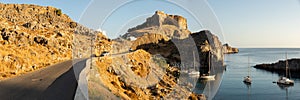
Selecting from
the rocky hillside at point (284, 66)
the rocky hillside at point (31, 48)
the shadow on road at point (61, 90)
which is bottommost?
the rocky hillside at point (284, 66)

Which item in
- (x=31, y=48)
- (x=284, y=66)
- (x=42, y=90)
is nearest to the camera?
(x=42, y=90)

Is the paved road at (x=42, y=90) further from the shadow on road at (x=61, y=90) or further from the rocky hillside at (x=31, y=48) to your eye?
the rocky hillside at (x=31, y=48)

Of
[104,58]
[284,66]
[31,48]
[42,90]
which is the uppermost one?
[31,48]

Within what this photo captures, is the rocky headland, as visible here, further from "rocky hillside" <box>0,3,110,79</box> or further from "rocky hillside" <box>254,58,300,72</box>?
"rocky hillside" <box>254,58,300,72</box>

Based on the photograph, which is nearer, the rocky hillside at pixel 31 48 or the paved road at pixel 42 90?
the paved road at pixel 42 90

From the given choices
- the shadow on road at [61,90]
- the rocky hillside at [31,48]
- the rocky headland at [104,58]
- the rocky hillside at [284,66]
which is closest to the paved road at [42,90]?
the shadow on road at [61,90]

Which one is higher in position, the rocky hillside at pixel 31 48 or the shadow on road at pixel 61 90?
the rocky hillside at pixel 31 48

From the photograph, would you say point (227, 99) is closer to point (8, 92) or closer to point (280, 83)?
point (280, 83)

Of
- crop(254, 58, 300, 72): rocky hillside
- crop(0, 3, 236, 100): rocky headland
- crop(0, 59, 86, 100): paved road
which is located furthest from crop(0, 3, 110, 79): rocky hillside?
crop(254, 58, 300, 72): rocky hillside

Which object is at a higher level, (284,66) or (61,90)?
(61,90)

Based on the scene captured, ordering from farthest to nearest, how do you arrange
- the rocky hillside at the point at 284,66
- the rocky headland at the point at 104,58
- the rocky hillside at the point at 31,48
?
the rocky hillside at the point at 284,66 < the rocky hillside at the point at 31,48 < the rocky headland at the point at 104,58

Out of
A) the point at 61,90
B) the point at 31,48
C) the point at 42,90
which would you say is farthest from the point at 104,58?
the point at 61,90

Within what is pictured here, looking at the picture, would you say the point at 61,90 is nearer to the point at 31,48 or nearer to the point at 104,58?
the point at 104,58

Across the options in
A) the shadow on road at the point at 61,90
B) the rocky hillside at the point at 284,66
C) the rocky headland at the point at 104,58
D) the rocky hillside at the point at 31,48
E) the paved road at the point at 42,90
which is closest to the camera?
the shadow on road at the point at 61,90
